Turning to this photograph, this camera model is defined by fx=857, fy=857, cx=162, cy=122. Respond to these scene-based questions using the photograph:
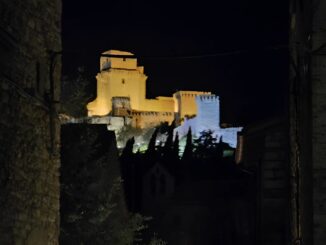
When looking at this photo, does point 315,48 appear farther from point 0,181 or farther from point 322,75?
point 0,181

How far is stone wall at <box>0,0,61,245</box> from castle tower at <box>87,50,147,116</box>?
100338mm

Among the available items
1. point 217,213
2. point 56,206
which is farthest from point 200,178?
point 56,206

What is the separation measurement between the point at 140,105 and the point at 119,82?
19.0 feet

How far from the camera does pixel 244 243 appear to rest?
26.6m

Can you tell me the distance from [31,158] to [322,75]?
141 inches

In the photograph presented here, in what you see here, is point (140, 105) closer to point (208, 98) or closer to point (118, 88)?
point (118, 88)

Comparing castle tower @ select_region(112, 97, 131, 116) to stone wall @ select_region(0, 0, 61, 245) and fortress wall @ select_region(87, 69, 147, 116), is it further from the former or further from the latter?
stone wall @ select_region(0, 0, 61, 245)

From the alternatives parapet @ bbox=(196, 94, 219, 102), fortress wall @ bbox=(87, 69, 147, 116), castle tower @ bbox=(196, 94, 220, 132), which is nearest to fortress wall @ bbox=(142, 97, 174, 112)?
fortress wall @ bbox=(87, 69, 147, 116)

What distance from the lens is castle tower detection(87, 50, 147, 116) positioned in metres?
113

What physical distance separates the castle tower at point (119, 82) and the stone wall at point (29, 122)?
100 metres

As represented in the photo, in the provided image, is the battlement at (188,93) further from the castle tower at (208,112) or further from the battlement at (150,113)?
the castle tower at (208,112)

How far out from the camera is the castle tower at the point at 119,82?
371 feet

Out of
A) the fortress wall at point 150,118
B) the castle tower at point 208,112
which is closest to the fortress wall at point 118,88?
the fortress wall at point 150,118

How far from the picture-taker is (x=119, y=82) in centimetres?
11600
